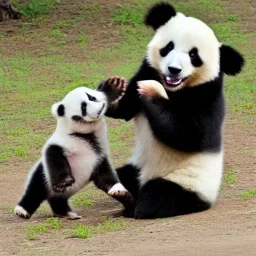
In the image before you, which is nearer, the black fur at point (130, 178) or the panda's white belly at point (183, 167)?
the panda's white belly at point (183, 167)

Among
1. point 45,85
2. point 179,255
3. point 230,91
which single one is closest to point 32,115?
point 45,85

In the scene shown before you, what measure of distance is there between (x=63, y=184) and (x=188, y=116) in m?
1.14

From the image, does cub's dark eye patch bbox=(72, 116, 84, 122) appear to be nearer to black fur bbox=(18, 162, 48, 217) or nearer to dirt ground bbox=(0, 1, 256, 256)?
black fur bbox=(18, 162, 48, 217)

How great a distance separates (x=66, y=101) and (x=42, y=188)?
753 millimetres

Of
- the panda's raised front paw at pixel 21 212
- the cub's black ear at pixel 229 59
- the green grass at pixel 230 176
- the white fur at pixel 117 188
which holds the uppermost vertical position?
the cub's black ear at pixel 229 59

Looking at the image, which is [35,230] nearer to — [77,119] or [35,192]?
[35,192]

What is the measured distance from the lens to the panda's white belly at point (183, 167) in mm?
7887

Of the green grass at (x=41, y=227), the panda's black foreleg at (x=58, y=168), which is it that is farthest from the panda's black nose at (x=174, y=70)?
the green grass at (x=41, y=227)

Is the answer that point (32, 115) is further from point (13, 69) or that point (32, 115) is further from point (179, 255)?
point (179, 255)

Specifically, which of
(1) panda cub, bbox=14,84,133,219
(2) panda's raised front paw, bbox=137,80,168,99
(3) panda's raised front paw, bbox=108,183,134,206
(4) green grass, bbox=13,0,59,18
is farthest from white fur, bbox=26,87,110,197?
(4) green grass, bbox=13,0,59,18

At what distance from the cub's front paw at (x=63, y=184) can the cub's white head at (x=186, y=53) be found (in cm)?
108

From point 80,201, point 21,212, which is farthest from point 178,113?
point 80,201

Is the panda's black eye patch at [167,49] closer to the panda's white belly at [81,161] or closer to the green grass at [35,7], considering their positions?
the panda's white belly at [81,161]

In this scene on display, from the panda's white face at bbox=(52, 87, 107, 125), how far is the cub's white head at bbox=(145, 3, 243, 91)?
54 centimetres
